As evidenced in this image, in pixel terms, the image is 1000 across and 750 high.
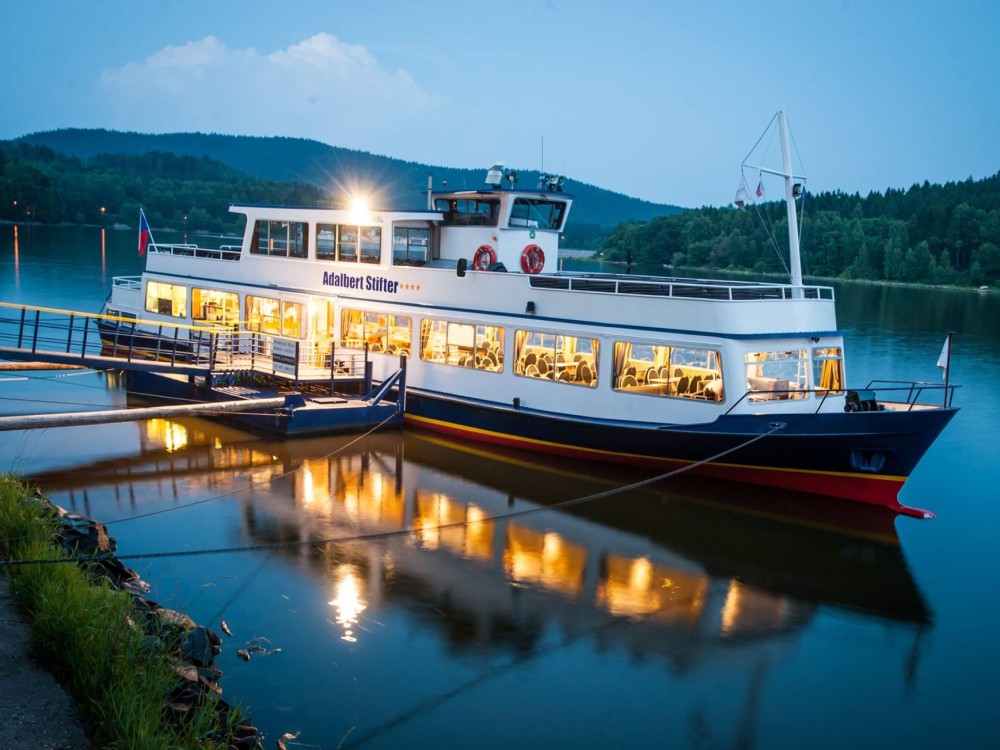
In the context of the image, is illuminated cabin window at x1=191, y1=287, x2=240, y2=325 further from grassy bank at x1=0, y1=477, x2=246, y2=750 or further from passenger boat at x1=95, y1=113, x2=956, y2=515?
grassy bank at x1=0, y1=477, x2=246, y2=750

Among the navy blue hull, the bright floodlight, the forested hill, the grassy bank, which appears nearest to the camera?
the grassy bank

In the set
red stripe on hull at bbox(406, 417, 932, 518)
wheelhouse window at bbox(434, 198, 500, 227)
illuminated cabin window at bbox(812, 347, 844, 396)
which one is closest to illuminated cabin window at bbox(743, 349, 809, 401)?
illuminated cabin window at bbox(812, 347, 844, 396)

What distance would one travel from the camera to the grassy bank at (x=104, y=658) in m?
6.57

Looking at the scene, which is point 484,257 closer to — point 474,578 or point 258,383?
point 258,383

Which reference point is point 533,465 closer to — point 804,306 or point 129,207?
point 804,306

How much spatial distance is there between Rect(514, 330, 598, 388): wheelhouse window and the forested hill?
79.4 meters

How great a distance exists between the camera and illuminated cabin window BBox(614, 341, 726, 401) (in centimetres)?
1609

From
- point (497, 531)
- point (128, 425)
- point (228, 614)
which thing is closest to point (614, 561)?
point (497, 531)

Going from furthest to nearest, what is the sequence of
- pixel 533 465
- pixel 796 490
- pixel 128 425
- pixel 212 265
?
pixel 212 265 < pixel 128 425 < pixel 533 465 < pixel 796 490

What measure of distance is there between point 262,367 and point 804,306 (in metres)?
12.6

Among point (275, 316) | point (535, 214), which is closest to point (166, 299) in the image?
point (275, 316)

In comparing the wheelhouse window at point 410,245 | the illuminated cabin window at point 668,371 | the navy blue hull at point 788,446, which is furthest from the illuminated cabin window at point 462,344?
the illuminated cabin window at point 668,371

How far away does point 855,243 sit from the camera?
4363 inches

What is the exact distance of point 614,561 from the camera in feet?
44.0
